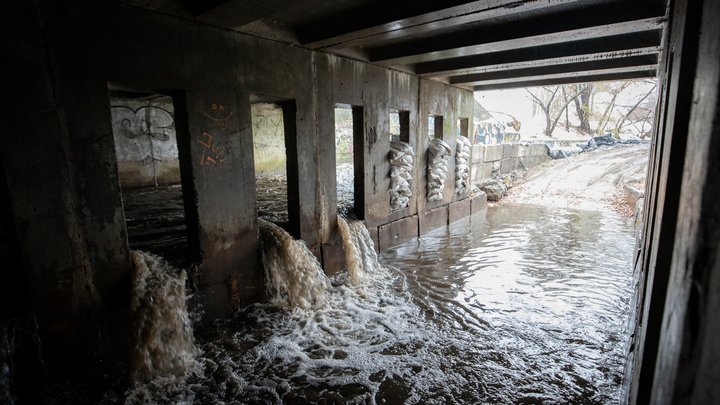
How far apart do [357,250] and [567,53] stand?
16.5ft

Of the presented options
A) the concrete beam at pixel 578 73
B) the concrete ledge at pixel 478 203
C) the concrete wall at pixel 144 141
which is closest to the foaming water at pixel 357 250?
the concrete beam at pixel 578 73

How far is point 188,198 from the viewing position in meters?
4.48

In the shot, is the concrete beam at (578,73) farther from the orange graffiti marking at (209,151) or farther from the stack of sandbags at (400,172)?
the orange graffiti marking at (209,151)

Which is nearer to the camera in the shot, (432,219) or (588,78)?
(588,78)

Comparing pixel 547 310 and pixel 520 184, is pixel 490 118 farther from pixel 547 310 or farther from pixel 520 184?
pixel 547 310

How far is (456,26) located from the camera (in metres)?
5.41

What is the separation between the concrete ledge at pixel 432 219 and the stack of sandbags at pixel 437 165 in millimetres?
422

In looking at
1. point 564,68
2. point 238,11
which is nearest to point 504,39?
point 564,68

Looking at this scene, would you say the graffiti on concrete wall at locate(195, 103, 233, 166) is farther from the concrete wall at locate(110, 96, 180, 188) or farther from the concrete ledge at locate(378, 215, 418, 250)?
the concrete wall at locate(110, 96, 180, 188)

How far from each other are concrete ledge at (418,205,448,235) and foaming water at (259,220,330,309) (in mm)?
4211

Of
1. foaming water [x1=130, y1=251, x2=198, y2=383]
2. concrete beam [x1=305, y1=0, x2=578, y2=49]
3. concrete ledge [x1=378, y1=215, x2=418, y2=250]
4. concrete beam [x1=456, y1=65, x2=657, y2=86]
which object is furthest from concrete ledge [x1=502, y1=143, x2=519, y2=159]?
foaming water [x1=130, y1=251, x2=198, y2=383]

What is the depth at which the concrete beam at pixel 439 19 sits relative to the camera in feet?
13.1

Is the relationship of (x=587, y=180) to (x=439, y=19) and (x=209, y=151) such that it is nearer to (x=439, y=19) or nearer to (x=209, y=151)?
(x=439, y=19)

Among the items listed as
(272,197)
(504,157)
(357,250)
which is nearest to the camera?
(357,250)
